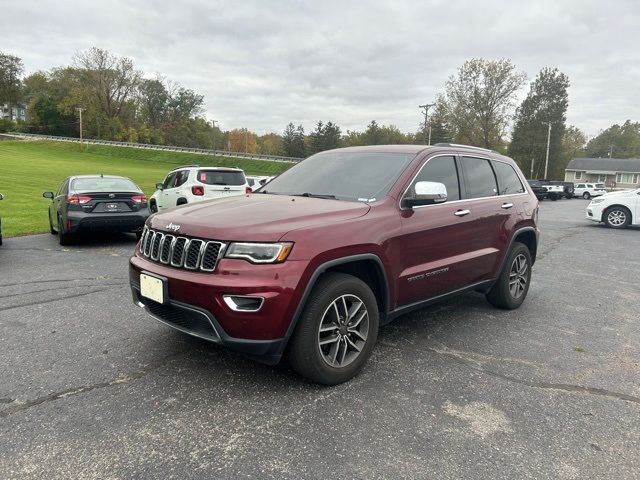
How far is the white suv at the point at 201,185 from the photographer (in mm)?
11234

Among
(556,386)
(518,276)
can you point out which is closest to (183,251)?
(556,386)

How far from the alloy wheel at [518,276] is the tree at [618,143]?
123m


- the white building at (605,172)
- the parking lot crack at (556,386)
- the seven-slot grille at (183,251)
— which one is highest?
the white building at (605,172)

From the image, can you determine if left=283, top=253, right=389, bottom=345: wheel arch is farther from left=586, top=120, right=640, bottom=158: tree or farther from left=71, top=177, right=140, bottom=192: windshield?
left=586, top=120, right=640, bottom=158: tree

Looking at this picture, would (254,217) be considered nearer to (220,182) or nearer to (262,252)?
(262,252)

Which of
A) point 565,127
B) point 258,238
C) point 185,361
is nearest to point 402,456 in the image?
point 258,238

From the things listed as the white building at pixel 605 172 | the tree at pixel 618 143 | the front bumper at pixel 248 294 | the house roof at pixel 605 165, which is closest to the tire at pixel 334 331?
the front bumper at pixel 248 294

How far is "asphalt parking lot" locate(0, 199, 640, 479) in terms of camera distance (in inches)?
97.3

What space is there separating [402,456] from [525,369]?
166cm

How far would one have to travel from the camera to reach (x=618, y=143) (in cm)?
11431

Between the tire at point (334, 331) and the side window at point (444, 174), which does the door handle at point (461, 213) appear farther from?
the tire at point (334, 331)

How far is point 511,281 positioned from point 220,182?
26.2 feet

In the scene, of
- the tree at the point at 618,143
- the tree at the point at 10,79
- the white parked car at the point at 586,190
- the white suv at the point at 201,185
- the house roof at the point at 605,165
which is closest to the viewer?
the white suv at the point at 201,185

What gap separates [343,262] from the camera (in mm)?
3189
